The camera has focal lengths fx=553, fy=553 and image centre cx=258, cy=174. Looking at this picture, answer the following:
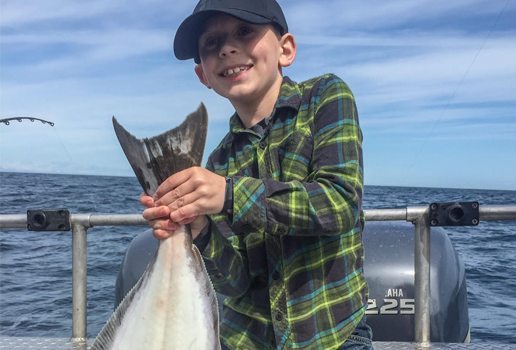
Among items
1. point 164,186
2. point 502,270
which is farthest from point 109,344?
point 502,270

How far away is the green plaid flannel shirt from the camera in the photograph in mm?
1722

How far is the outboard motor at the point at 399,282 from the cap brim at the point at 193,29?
1.73 meters

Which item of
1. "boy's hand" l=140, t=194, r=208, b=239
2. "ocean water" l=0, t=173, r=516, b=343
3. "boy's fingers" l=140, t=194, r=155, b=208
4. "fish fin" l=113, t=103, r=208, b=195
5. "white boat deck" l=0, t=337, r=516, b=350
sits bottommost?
"ocean water" l=0, t=173, r=516, b=343

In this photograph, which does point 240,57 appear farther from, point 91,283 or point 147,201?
point 91,283

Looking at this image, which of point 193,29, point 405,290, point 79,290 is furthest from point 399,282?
point 193,29

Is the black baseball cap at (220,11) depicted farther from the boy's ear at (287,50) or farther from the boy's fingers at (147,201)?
the boy's fingers at (147,201)

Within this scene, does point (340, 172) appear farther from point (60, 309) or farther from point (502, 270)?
point (502, 270)

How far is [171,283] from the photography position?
5.22ft

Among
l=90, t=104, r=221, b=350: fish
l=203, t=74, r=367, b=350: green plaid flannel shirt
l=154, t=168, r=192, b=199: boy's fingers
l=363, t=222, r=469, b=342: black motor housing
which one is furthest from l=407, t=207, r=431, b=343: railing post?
l=154, t=168, r=192, b=199: boy's fingers

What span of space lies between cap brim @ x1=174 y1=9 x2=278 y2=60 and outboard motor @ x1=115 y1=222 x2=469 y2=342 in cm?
173

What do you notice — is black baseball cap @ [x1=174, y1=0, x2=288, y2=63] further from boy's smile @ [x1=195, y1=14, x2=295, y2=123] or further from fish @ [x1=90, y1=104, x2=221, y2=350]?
fish @ [x1=90, y1=104, x2=221, y2=350]

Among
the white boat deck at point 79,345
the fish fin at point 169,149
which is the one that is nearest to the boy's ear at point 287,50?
the fish fin at point 169,149

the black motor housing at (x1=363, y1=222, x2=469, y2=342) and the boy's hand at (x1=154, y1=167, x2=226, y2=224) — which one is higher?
the boy's hand at (x1=154, y1=167, x2=226, y2=224)

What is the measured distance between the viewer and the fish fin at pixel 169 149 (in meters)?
1.56
